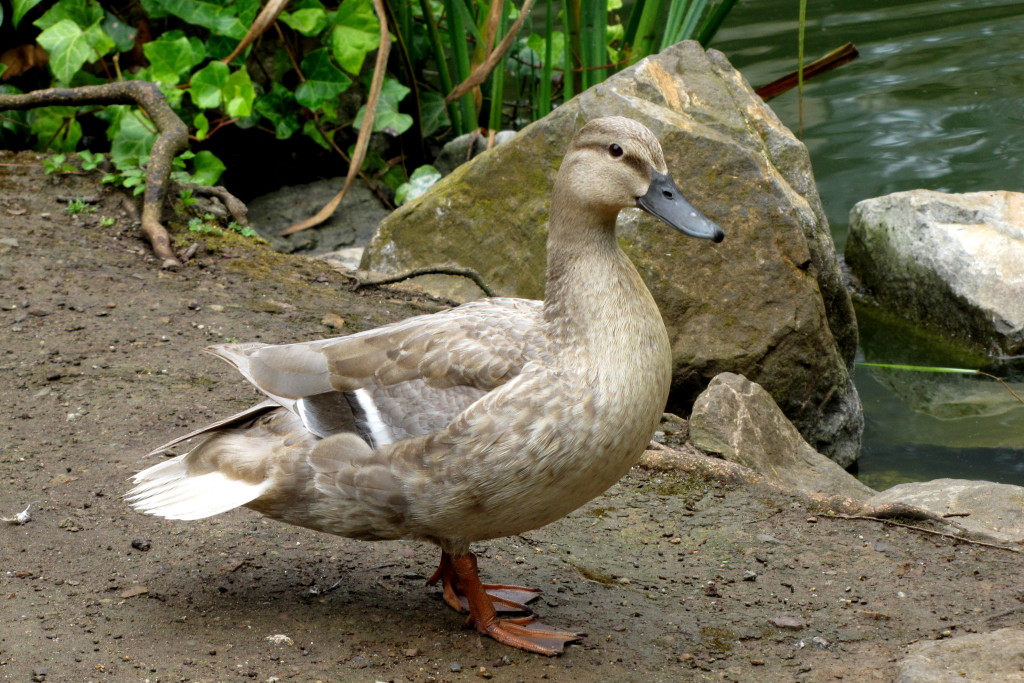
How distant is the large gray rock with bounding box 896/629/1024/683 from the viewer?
2902mm

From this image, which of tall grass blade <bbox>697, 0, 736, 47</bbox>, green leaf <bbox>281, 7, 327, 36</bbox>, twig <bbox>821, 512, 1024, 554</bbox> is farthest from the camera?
green leaf <bbox>281, 7, 327, 36</bbox>

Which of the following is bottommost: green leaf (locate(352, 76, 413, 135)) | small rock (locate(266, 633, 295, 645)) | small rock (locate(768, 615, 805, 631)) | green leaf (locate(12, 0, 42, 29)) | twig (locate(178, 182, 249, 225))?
small rock (locate(768, 615, 805, 631))

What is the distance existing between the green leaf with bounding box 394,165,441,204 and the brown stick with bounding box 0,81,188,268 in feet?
5.61

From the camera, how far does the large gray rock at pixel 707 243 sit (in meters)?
5.41

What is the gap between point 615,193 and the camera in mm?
3361

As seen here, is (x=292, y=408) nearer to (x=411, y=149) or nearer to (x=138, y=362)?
(x=138, y=362)

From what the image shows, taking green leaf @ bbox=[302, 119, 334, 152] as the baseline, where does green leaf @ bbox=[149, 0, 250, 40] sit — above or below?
above

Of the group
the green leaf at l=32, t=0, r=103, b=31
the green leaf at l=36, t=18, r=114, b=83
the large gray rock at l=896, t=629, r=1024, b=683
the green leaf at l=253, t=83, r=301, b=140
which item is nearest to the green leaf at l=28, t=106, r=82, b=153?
the green leaf at l=36, t=18, r=114, b=83

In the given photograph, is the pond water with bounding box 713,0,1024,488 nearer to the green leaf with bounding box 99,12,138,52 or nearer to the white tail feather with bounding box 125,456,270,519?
the white tail feather with bounding box 125,456,270,519

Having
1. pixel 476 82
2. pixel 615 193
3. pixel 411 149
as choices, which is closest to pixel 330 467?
pixel 615 193

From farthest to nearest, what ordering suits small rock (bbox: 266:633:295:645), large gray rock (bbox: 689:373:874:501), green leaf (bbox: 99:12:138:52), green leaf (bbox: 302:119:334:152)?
green leaf (bbox: 302:119:334:152) → green leaf (bbox: 99:12:138:52) → large gray rock (bbox: 689:373:874:501) → small rock (bbox: 266:633:295:645)

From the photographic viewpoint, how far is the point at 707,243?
546 cm

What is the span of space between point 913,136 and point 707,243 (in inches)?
218

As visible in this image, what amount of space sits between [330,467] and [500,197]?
10.0ft
